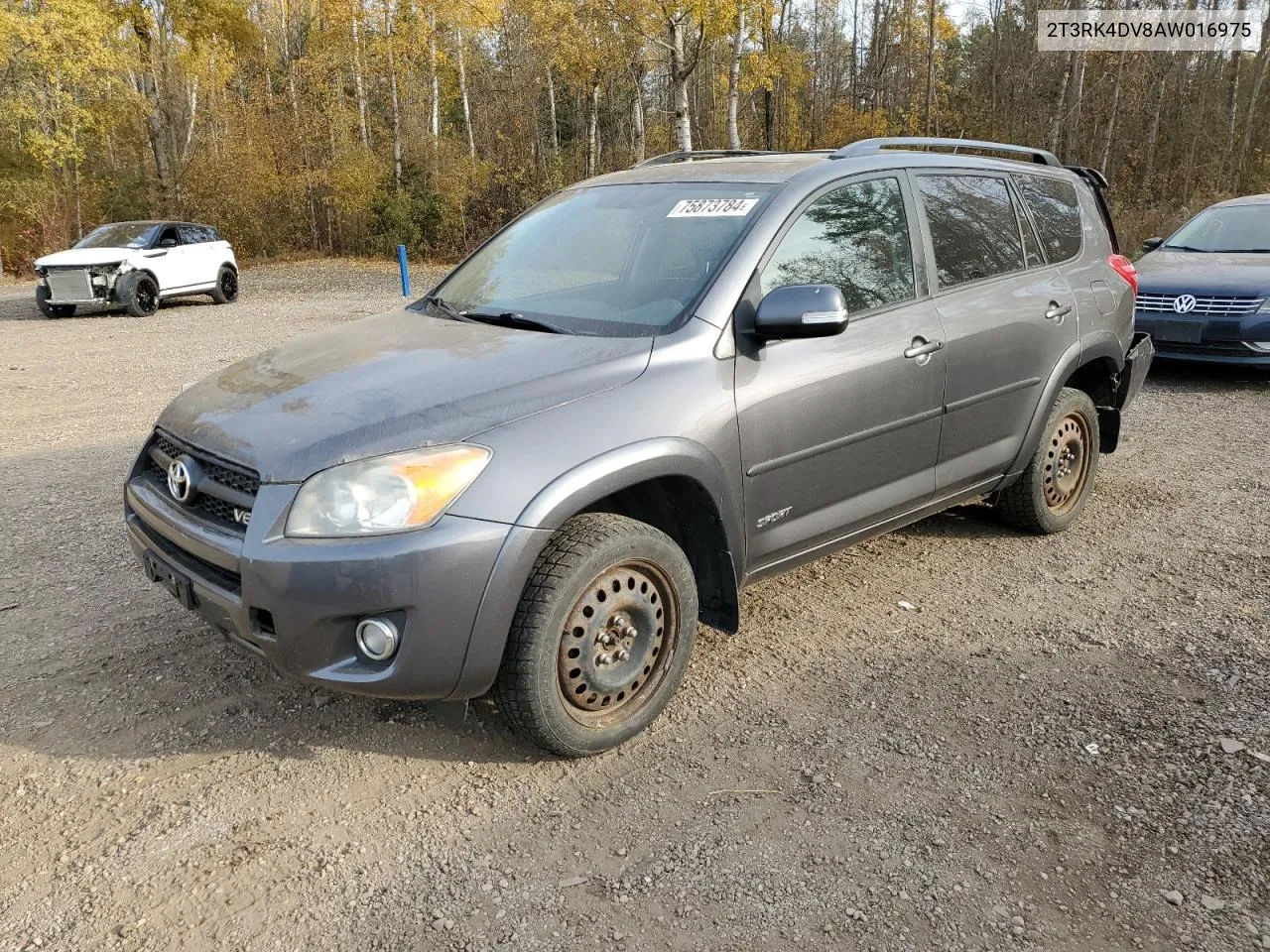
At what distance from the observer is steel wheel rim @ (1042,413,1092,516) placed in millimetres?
4711

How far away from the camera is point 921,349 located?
12.2ft

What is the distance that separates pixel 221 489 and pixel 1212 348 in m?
8.54

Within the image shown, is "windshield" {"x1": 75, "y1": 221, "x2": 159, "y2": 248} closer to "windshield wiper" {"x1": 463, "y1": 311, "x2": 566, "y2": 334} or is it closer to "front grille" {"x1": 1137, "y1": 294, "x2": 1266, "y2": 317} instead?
"windshield wiper" {"x1": 463, "y1": 311, "x2": 566, "y2": 334}

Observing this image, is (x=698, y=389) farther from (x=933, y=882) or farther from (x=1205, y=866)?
(x=1205, y=866)

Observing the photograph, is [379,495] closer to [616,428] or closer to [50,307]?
[616,428]

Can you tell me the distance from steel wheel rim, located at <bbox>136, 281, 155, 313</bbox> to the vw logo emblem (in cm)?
1463

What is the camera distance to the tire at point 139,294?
1538 centimetres

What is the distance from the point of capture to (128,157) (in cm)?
3597

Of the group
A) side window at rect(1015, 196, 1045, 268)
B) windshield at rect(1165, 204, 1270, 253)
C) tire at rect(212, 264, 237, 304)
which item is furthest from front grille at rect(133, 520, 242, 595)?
tire at rect(212, 264, 237, 304)

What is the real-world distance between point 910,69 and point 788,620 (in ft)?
146

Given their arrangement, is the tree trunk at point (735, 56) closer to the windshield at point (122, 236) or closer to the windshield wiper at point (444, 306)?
the windshield at point (122, 236)

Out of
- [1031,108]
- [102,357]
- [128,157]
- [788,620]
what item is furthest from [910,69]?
[788,620]

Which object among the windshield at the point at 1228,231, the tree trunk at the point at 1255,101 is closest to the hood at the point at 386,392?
the windshield at the point at 1228,231

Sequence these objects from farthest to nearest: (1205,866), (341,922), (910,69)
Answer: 1. (910,69)
2. (1205,866)
3. (341,922)
